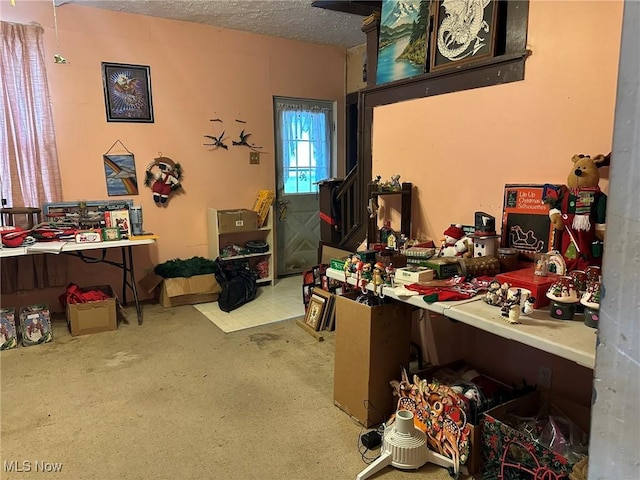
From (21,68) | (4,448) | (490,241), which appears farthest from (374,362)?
(21,68)

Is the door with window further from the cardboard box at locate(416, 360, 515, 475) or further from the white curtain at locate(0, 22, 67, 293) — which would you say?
the cardboard box at locate(416, 360, 515, 475)

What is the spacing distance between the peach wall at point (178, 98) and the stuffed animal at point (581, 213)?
11.5ft

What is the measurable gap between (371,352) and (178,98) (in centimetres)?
337

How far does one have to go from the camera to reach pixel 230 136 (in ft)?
15.4

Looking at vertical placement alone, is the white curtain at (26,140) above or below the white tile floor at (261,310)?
above

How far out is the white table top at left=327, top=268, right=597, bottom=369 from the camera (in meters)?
1.37

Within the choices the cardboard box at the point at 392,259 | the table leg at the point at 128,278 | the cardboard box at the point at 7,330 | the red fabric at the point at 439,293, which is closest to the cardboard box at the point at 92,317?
the table leg at the point at 128,278

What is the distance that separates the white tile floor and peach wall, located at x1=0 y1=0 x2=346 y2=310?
0.82 meters

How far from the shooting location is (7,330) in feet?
10.5

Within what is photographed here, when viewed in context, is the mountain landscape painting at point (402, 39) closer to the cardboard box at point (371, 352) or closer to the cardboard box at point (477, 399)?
the cardboard box at point (371, 352)

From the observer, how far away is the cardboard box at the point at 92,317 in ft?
11.2

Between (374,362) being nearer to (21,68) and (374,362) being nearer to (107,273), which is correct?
(107,273)

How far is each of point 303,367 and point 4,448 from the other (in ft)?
5.30

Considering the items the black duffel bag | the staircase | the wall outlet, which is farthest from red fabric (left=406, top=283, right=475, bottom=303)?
the black duffel bag
